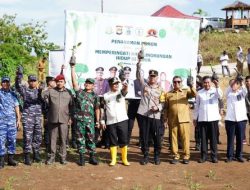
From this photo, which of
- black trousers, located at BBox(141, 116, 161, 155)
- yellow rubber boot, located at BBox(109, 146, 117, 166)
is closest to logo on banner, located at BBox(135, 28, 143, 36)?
black trousers, located at BBox(141, 116, 161, 155)

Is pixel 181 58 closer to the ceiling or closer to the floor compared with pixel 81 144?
closer to the ceiling

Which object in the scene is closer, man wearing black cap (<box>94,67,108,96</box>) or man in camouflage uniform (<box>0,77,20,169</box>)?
man in camouflage uniform (<box>0,77,20,169</box>)

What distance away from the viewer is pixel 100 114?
8.97 m

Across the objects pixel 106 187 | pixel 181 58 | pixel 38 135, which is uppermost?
pixel 181 58

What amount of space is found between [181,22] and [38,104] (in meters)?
3.35

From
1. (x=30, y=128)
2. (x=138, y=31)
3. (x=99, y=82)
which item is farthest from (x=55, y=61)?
(x=30, y=128)

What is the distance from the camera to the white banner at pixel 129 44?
29.9ft

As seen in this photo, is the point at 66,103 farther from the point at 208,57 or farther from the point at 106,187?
the point at 208,57

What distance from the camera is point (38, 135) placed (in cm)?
879

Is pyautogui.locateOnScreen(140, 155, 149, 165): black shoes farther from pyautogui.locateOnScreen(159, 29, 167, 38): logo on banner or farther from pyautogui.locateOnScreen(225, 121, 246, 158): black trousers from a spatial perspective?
pyautogui.locateOnScreen(159, 29, 167, 38): logo on banner

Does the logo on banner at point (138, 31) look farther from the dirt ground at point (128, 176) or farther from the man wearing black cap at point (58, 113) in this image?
the dirt ground at point (128, 176)

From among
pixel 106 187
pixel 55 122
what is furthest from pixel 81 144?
pixel 106 187

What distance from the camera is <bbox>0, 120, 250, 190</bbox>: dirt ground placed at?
733 cm

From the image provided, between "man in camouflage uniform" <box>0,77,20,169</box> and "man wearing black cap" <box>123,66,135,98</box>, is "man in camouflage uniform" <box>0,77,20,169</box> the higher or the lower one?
the lower one
